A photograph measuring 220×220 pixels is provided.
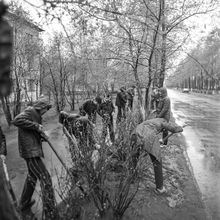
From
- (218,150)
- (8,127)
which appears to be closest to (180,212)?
(218,150)

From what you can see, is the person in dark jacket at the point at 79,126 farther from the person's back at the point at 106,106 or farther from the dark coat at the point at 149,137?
the person's back at the point at 106,106

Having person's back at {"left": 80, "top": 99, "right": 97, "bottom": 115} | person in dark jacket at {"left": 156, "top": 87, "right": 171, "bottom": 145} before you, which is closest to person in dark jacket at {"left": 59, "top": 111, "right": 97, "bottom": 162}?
person's back at {"left": 80, "top": 99, "right": 97, "bottom": 115}

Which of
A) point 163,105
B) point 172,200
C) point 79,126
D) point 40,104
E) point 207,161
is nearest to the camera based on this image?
point 40,104

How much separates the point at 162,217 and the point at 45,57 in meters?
12.8

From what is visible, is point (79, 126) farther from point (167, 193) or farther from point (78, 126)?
point (167, 193)

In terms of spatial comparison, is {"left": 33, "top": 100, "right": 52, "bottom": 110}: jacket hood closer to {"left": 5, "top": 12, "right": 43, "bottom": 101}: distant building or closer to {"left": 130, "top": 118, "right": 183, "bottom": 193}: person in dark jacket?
{"left": 130, "top": 118, "right": 183, "bottom": 193}: person in dark jacket

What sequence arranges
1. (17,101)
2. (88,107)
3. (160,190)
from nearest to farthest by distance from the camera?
(160,190) → (88,107) → (17,101)

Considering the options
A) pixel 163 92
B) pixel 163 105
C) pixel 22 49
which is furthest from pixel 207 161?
pixel 22 49

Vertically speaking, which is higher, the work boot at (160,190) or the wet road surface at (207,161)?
the work boot at (160,190)

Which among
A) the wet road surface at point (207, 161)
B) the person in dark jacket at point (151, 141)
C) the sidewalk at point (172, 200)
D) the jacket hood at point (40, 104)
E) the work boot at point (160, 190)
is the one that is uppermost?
the jacket hood at point (40, 104)

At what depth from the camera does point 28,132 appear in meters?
2.99

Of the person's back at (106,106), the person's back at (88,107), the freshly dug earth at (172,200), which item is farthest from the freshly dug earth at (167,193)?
the person's back at (106,106)

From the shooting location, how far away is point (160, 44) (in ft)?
20.5

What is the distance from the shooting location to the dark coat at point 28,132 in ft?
9.48
